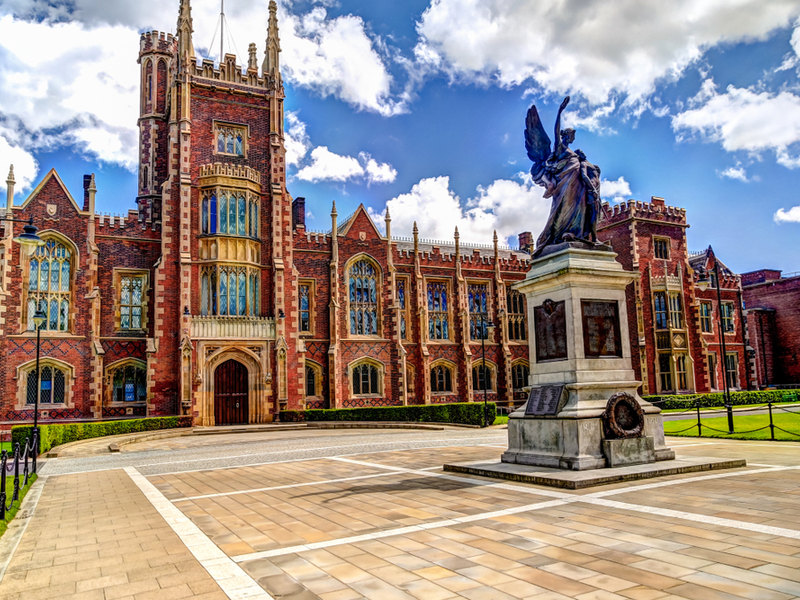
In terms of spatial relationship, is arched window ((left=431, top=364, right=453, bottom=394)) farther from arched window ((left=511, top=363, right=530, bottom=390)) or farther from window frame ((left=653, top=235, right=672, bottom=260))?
window frame ((left=653, top=235, right=672, bottom=260))

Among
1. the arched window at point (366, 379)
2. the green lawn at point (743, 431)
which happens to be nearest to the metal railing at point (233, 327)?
the arched window at point (366, 379)

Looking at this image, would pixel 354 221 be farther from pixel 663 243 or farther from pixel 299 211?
pixel 663 243

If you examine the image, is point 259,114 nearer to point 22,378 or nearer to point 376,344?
point 376,344

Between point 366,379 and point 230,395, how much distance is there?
9.49 metres

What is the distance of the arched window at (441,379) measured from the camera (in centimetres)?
4191

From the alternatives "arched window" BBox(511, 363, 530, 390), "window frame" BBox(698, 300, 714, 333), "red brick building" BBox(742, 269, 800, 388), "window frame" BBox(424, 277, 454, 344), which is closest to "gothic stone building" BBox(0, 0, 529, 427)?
"window frame" BBox(424, 277, 454, 344)

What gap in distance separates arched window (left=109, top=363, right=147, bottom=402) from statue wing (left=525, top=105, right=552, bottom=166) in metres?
26.1

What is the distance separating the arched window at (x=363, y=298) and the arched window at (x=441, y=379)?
18.8 ft

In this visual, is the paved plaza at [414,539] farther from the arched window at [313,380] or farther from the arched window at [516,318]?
the arched window at [516,318]

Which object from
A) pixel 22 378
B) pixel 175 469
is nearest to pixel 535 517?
pixel 175 469

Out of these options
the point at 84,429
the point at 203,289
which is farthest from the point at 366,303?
the point at 84,429

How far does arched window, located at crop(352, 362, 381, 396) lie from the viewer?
126ft

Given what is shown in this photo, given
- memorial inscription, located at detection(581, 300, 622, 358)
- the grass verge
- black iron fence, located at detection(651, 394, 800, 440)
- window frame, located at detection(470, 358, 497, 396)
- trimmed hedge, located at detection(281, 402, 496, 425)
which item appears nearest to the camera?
the grass verge

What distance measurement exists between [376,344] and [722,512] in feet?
106
